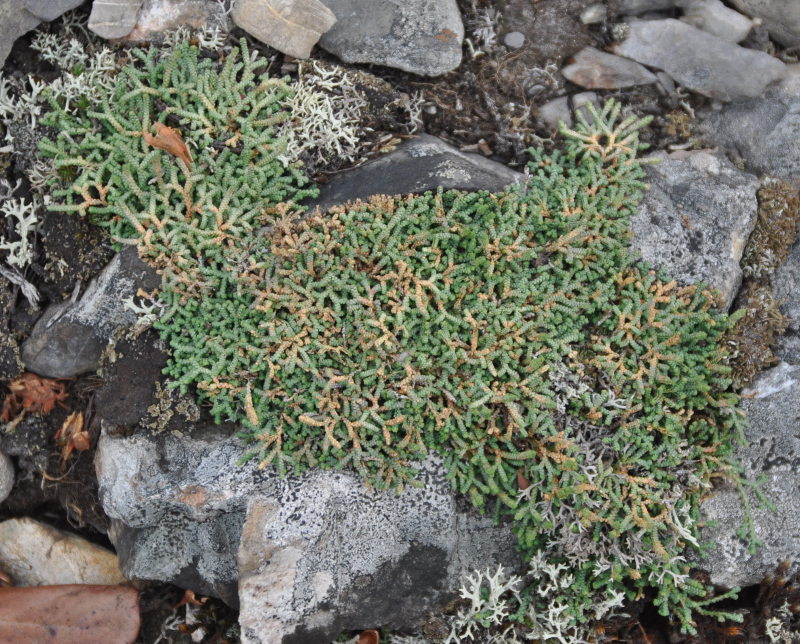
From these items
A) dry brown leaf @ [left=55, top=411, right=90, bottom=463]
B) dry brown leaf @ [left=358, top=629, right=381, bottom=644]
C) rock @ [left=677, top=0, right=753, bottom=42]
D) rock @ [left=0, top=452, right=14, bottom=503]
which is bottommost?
dry brown leaf @ [left=358, top=629, right=381, bottom=644]

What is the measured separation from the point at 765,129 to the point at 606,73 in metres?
1.20

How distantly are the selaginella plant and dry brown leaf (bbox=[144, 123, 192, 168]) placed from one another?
1 cm

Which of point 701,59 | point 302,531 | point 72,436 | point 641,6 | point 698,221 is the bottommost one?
point 72,436

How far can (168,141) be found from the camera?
468 centimetres

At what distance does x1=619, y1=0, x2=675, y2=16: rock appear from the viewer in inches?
Answer: 214

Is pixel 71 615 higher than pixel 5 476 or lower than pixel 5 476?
lower

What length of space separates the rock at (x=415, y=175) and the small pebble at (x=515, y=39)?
→ 3.29 ft

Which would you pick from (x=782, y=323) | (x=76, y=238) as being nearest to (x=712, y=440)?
(x=782, y=323)

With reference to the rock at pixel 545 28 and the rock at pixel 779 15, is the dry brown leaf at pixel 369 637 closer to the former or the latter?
the rock at pixel 545 28

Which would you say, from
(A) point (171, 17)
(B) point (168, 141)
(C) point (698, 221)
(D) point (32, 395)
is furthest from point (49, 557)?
(C) point (698, 221)

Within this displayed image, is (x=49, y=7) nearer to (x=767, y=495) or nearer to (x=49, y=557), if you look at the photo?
(x=49, y=557)

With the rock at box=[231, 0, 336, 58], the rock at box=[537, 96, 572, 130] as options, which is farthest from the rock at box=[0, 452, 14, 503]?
the rock at box=[537, 96, 572, 130]

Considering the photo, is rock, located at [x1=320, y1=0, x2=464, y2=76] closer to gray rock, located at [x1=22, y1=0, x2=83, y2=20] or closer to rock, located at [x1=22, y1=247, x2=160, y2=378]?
gray rock, located at [x1=22, y1=0, x2=83, y2=20]

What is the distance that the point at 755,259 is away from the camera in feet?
16.5
